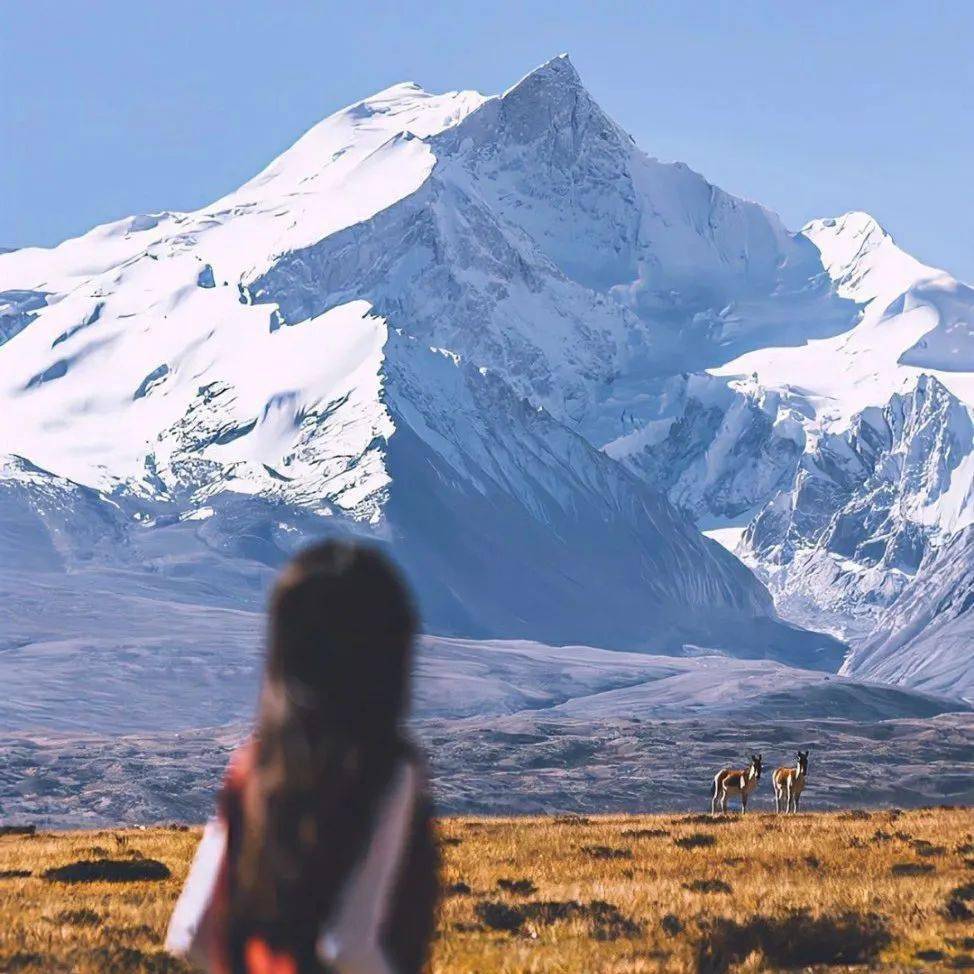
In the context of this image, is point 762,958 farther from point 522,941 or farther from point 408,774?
point 408,774

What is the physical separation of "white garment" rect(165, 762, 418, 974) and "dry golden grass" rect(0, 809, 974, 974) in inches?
391

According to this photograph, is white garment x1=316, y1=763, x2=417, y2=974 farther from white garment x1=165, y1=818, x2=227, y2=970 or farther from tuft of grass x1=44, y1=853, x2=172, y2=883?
tuft of grass x1=44, y1=853, x2=172, y2=883

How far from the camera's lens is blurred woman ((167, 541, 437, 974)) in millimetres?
8578

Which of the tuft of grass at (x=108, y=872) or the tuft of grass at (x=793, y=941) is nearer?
the tuft of grass at (x=793, y=941)

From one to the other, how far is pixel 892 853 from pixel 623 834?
7590mm

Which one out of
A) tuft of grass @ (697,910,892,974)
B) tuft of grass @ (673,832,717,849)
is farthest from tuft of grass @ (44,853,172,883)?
tuft of grass @ (697,910,892,974)

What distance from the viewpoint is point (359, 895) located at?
8.74m

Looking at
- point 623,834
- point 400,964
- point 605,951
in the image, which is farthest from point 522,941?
point 623,834

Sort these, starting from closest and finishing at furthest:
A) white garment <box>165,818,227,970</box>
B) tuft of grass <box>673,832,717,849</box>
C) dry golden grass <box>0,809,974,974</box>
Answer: white garment <box>165,818,227,970</box> → dry golden grass <box>0,809,974,974</box> → tuft of grass <box>673,832,717,849</box>

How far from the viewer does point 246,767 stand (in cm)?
879

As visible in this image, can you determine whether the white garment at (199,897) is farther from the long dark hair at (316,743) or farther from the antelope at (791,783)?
the antelope at (791,783)

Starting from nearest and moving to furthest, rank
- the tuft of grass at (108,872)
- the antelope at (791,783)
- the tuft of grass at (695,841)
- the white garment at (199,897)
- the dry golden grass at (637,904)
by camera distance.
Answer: the white garment at (199,897) < the dry golden grass at (637,904) < the tuft of grass at (108,872) < the tuft of grass at (695,841) < the antelope at (791,783)

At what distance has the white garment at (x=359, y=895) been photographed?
28.4 feet

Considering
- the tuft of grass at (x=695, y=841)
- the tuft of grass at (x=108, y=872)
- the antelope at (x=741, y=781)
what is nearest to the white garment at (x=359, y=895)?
the tuft of grass at (x=108, y=872)
